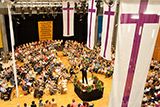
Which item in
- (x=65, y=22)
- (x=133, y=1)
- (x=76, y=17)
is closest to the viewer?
(x=133, y=1)

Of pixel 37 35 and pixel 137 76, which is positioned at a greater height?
pixel 137 76

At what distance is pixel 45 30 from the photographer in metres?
18.9

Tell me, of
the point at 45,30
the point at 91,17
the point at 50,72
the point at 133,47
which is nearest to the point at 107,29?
the point at 91,17

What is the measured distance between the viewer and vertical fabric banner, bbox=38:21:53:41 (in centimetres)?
1850

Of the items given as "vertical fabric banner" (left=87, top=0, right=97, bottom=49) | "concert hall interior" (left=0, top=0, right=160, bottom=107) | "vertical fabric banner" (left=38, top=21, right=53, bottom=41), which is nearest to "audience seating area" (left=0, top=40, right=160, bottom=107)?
"concert hall interior" (left=0, top=0, right=160, bottom=107)

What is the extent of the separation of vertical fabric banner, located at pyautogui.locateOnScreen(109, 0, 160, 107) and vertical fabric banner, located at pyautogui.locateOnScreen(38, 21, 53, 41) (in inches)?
639

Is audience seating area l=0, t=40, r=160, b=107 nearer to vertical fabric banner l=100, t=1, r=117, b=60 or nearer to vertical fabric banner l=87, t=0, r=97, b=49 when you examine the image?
vertical fabric banner l=100, t=1, r=117, b=60

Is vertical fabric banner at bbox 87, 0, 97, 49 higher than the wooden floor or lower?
higher

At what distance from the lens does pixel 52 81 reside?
10.1m

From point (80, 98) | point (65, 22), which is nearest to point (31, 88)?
point (80, 98)

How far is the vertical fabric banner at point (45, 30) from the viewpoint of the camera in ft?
60.7

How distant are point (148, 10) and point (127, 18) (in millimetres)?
493

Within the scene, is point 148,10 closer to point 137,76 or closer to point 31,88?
point 137,76

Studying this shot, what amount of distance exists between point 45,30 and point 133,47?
16695 mm
